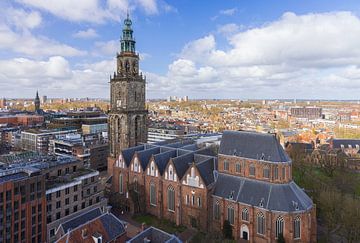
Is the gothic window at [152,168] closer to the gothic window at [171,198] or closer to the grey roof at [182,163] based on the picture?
the gothic window at [171,198]

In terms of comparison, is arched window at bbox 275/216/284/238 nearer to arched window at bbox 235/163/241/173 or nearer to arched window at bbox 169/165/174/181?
arched window at bbox 235/163/241/173

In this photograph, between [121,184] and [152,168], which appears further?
[121,184]

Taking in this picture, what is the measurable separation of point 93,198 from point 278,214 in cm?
3330

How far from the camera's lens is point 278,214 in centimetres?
4003

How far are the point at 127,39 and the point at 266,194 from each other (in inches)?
1763

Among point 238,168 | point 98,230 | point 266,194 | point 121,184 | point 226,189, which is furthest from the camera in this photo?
point 121,184

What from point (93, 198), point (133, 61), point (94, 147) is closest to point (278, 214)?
point (93, 198)

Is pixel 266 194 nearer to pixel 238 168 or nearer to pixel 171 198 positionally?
pixel 238 168

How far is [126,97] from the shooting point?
2549 inches

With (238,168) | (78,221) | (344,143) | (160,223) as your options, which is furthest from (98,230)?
(344,143)

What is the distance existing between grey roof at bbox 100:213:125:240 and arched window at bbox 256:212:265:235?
1960cm

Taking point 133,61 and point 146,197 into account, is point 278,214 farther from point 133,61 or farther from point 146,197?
point 133,61

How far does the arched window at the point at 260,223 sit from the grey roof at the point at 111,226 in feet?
64.3

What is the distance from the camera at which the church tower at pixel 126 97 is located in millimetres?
64875
